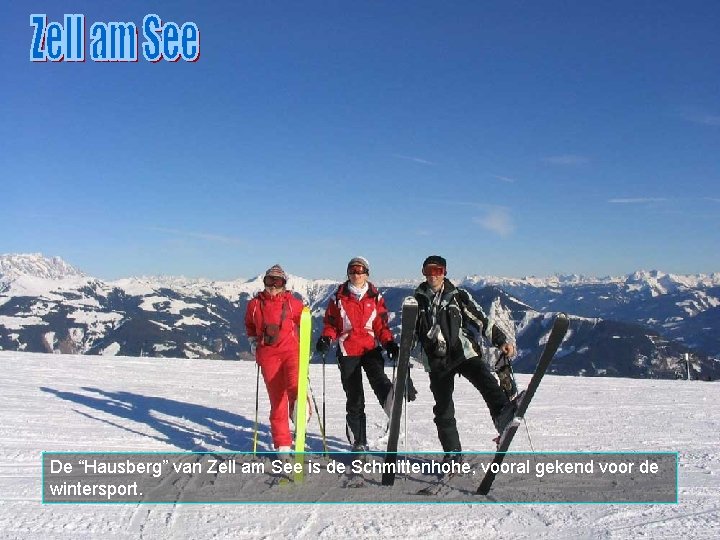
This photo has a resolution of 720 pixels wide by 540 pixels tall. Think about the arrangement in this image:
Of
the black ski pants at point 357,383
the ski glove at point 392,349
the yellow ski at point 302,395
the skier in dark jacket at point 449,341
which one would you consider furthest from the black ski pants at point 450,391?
the yellow ski at point 302,395

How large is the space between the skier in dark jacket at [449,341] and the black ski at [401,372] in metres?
0.59

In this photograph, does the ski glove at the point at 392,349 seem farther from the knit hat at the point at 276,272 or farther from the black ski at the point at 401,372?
the knit hat at the point at 276,272

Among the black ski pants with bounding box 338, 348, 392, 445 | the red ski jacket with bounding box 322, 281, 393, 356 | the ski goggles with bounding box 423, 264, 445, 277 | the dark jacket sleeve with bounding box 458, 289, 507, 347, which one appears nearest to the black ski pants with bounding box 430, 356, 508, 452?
the dark jacket sleeve with bounding box 458, 289, 507, 347

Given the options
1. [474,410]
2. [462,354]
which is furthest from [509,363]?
[474,410]

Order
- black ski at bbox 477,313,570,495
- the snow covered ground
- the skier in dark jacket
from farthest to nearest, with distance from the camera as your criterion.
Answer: the skier in dark jacket
black ski at bbox 477,313,570,495
the snow covered ground

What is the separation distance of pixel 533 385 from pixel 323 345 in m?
2.56

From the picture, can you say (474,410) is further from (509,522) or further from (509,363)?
(509,522)

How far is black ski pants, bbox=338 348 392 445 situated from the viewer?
264 inches

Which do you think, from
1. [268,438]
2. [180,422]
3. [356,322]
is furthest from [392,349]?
[180,422]

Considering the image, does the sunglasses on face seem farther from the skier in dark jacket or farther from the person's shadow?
the person's shadow

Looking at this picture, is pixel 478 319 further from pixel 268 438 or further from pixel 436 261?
pixel 268 438

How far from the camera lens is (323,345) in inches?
263

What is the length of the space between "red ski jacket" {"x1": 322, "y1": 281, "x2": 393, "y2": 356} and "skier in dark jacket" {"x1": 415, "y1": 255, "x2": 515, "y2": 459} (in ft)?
2.31

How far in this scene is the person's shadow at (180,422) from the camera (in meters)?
7.82
